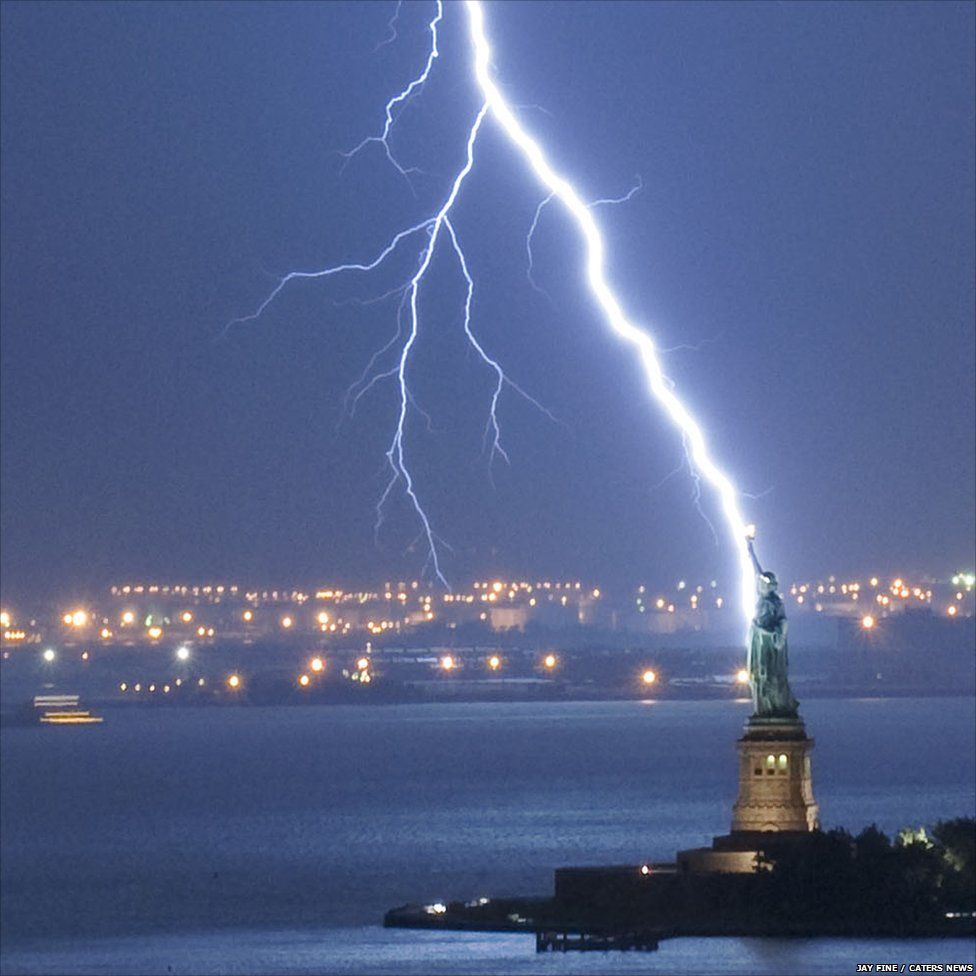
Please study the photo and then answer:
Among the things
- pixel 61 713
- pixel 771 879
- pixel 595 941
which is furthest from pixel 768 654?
pixel 61 713

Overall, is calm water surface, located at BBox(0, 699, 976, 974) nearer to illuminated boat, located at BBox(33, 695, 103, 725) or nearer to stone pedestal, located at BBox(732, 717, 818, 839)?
stone pedestal, located at BBox(732, 717, 818, 839)

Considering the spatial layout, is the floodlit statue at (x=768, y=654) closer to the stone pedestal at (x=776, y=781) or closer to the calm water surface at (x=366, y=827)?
the stone pedestal at (x=776, y=781)

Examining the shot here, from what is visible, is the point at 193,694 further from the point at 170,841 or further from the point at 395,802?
the point at 170,841

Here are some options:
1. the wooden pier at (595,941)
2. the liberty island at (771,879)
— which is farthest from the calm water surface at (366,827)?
the liberty island at (771,879)

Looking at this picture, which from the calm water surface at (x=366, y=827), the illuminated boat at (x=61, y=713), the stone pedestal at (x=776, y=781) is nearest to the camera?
the stone pedestal at (x=776, y=781)

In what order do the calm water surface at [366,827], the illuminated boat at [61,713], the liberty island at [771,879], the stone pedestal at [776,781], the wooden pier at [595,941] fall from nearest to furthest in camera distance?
the wooden pier at [595,941]
the liberty island at [771,879]
the stone pedestal at [776,781]
the calm water surface at [366,827]
the illuminated boat at [61,713]

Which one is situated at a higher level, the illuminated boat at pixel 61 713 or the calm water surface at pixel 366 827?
the illuminated boat at pixel 61 713

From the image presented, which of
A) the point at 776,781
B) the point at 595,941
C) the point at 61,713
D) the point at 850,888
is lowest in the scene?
the point at 595,941

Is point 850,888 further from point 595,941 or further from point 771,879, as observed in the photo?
point 595,941
